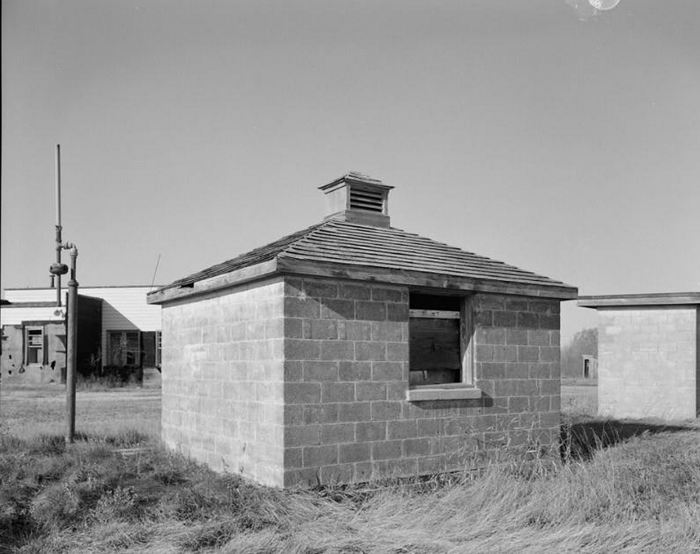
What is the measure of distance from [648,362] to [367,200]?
10002 mm

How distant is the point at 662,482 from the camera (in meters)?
9.02

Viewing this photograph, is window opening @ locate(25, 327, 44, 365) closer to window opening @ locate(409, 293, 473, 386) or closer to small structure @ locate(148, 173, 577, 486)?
small structure @ locate(148, 173, 577, 486)

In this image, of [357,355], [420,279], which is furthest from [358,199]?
[357,355]

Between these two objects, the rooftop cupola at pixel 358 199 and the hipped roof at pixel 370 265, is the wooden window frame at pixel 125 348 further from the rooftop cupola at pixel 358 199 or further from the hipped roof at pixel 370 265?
the rooftop cupola at pixel 358 199

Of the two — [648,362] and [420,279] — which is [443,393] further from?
[648,362]

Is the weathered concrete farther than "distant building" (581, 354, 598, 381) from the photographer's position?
No

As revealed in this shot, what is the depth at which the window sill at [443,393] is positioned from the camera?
9.05 meters

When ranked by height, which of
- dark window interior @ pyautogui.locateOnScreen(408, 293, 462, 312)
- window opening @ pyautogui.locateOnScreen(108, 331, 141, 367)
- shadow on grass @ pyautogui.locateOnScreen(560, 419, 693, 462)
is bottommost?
shadow on grass @ pyautogui.locateOnScreen(560, 419, 693, 462)

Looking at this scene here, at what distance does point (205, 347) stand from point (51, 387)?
22182 millimetres

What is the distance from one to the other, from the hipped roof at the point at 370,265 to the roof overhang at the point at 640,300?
7.54 meters

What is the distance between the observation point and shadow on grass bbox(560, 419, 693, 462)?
37.3 feet

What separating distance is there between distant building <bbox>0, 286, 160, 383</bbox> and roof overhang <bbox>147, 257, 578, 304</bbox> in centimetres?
2178

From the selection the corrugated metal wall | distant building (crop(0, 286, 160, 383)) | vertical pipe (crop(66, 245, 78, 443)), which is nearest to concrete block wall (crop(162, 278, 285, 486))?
vertical pipe (crop(66, 245, 78, 443))

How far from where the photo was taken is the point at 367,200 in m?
11.3
